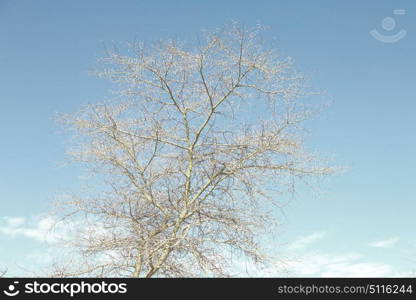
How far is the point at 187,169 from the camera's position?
9844 millimetres

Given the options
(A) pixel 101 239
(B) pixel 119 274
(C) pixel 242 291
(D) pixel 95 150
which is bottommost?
(C) pixel 242 291

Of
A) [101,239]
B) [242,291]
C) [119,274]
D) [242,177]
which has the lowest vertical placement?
[242,291]

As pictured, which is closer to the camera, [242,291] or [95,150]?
[242,291]

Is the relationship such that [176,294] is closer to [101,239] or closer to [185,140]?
[101,239]

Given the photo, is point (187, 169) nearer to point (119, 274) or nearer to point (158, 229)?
point (158, 229)

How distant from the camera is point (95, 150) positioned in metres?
10.2

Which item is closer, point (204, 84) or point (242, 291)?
point (242, 291)

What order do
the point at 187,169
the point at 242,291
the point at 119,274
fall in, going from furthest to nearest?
the point at 187,169
the point at 119,274
the point at 242,291

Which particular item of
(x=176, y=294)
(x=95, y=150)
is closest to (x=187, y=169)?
(x=95, y=150)

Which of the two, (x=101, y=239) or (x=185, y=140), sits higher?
(x=185, y=140)

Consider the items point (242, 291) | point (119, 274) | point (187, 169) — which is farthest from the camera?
point (187, 169)

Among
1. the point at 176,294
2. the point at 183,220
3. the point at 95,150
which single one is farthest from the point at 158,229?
the point at 176,294

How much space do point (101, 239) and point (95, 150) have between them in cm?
182

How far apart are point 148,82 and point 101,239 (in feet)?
10.1
